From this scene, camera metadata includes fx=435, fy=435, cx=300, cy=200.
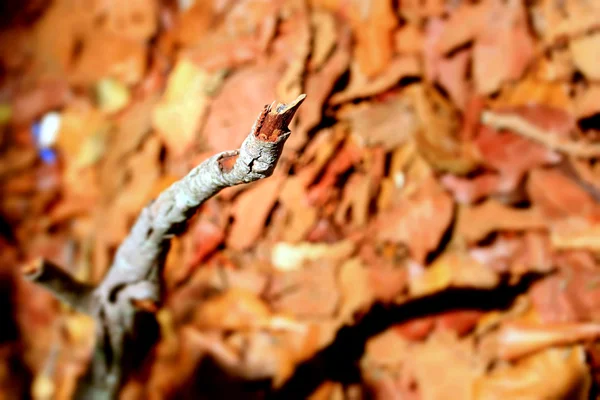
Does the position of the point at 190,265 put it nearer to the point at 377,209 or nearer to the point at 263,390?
the point at 263,390

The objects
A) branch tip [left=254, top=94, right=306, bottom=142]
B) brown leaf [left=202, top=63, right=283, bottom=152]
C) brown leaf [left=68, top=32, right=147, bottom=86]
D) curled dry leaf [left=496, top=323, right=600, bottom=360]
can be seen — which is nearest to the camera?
branch tip [left=254, top=94, right=306, bottom=142]

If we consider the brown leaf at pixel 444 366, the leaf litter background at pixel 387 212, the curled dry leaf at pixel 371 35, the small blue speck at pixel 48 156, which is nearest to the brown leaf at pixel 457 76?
the leaf litter background at pixel 387 212

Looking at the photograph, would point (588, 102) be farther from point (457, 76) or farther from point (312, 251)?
point (312, 251)

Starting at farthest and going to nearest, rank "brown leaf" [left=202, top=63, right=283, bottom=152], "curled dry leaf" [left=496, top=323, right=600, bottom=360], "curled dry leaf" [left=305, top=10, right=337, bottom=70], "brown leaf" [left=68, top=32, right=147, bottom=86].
A: "brown leaf" [left=68, top=32, right=147, bottom=86]
"curled dry leaf" [left=305, top=10, right=337, bottom=70]
"curled dry leaf" [left=496, top=323, right=600, bottom=360]
"brown leaf" [left=202, top=63, right=283, bottom=152]

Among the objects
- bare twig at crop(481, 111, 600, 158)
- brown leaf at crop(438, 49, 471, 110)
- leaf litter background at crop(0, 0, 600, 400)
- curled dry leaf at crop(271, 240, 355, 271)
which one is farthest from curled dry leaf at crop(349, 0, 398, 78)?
curled dry leaf at crop(271, 240, 355, 271)

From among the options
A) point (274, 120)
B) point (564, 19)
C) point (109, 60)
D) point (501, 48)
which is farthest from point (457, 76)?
point (109, 60)

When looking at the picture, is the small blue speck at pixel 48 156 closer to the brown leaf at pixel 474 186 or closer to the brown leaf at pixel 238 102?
the brown leaf at pixel 238 102

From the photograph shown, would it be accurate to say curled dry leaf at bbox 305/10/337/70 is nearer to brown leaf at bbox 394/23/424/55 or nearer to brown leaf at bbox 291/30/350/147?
brown leaf at bbox 291/30/350/147

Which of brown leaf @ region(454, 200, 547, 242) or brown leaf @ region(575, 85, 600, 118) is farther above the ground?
brown leaf @ region(575, 85, 600, 118)
